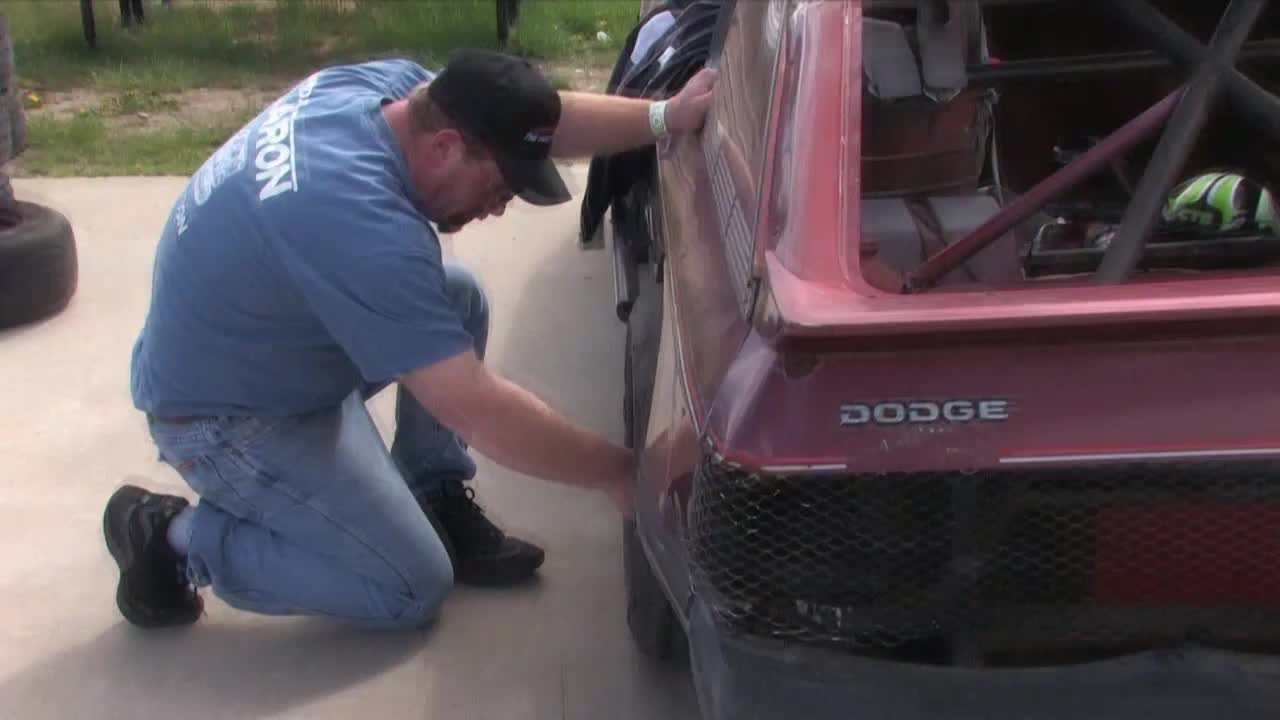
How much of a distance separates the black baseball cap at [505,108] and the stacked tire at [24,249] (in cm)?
239

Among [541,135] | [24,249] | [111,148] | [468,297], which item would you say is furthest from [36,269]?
[541,135]

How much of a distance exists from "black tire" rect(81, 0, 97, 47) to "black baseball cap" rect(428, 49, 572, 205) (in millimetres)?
6911

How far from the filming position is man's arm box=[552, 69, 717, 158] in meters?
2.96

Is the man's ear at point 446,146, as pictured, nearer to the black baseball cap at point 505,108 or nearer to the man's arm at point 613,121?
the black baseball cap at point 505,108

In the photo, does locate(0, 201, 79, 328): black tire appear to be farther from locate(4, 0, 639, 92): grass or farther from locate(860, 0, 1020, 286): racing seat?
locate(4, 0, 639, 92): grass

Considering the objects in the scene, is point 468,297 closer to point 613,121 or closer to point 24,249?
point 613,121

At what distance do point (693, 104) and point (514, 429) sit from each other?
32.1 inches

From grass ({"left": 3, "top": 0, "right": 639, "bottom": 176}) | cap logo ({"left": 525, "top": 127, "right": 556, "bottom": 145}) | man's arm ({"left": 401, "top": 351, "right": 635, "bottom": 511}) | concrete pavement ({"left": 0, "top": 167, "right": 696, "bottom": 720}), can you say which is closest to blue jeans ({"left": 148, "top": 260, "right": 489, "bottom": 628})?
concrete pavement ({"left": 0, "top": 167, "right": 696, "bottom": 720})

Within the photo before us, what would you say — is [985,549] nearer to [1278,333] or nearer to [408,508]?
[1278,333]

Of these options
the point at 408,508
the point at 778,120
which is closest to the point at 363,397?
the point at 408,508

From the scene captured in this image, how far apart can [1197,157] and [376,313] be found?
5.60ft

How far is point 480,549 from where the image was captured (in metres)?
3.30

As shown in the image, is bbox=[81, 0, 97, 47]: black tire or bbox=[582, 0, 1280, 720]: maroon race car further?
bbox=[81, 0, 97, 47]: black tire

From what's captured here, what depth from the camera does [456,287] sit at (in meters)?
3.31
